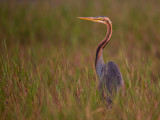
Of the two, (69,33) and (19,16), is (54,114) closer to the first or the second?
(69,33)

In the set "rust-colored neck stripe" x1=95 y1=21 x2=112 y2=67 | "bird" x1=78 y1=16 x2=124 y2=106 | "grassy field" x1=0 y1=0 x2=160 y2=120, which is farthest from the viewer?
"rust-colored neck stripe" x1=95 y1=21 x2=112 y2=67

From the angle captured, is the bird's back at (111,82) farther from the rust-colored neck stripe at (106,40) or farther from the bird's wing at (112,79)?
the rust-colored neck stripe at (106,40)

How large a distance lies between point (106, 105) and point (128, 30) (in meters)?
4.24

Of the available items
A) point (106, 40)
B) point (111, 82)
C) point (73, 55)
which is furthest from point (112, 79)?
point (73, 55)

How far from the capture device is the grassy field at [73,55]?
2.48m

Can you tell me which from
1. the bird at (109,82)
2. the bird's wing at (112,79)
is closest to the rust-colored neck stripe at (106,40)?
the bird at (109,82)

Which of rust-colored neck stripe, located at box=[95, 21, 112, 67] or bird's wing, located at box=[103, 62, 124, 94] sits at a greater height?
rust-colored neck stripe, located at box=[95, 21, 112, 67]

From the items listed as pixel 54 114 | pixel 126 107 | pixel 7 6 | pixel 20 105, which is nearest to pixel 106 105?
pixel 126 107

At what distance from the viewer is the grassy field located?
8.14 feet

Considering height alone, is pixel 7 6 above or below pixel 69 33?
above

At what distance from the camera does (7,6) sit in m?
7.55

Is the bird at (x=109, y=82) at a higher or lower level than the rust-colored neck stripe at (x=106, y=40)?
lower

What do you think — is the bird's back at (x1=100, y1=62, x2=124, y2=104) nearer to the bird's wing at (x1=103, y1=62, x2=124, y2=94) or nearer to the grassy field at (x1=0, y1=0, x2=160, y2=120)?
the bird's wing at (x1=103, y1=62, x2=124, y2=94)

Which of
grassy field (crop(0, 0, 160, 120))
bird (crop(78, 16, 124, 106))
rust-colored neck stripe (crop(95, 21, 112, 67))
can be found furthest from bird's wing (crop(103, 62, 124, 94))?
rust-colored neck stripe (crop(95, 21, 112, 67))
